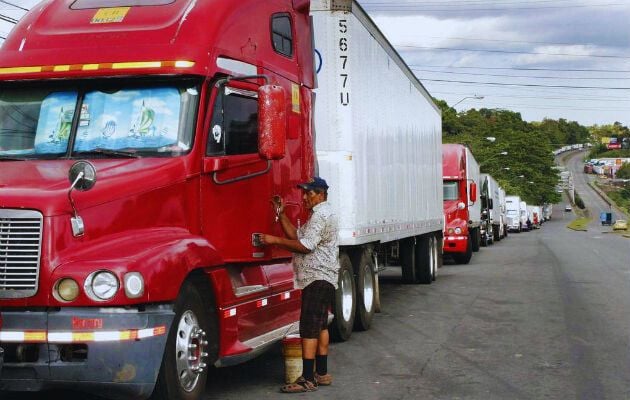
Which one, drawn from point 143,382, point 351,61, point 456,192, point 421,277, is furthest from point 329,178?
point 456,192

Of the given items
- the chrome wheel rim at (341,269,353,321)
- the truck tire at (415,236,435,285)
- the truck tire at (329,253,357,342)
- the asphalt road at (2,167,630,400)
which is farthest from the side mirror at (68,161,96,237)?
the truck tire at (415,236,435,285)

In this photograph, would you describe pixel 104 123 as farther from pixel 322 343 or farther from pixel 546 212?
pixel 546 212

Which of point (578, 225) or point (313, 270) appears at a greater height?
point (313, 270)

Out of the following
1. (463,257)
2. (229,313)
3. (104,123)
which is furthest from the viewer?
(463,257)

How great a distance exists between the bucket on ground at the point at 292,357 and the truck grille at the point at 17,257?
274 centimetres

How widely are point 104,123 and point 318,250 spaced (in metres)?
2.18

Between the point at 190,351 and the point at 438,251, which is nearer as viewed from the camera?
the point at 190,351

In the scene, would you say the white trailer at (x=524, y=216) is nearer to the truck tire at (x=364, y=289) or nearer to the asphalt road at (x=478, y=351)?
the asphalt road at (x=478, y=351)

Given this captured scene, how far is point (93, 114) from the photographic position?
705 cm

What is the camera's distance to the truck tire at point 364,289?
11648mm

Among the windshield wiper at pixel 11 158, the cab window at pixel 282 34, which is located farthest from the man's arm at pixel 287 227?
the windshield wiper at pixel 11 158

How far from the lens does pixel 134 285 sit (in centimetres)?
596

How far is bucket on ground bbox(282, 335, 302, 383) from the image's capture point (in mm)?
8070

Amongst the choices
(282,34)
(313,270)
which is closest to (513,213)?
(282,34)
